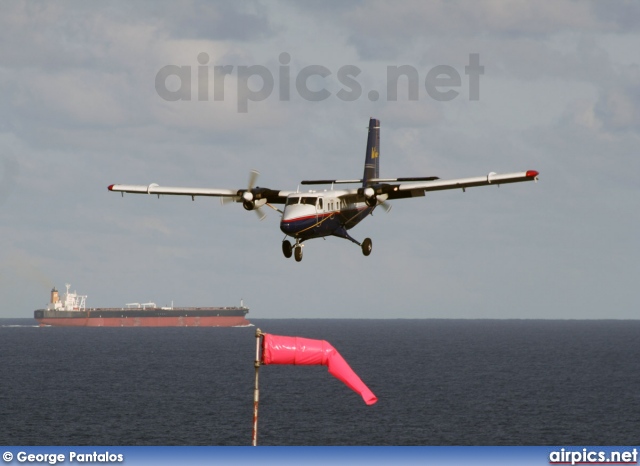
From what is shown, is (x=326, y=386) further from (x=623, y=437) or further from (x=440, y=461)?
(x=440, y=461)

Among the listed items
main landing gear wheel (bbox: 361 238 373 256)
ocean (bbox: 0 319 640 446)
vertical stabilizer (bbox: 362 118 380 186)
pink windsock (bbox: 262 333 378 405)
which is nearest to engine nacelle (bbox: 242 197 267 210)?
main landing gear wheel (bbox: 361 238 373 256)

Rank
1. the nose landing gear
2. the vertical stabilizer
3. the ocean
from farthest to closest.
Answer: the ocean → the vertical stabilizer → the nose landing gear

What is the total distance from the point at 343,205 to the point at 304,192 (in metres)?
2.26

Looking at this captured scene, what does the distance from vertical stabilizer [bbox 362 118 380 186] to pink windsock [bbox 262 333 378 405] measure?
113ft

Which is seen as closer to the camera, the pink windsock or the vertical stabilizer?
the pink windsock

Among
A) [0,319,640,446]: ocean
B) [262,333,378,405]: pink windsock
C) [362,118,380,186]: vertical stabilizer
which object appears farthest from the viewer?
[0,319,640,446]: ocean

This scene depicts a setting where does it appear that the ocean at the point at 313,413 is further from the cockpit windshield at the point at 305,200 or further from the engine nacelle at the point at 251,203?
the cockpit windshield at the point at 305,200

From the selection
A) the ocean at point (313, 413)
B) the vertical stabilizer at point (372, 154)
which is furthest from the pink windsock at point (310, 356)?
the ocean at point (313, 413)

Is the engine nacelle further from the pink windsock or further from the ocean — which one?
the ocean

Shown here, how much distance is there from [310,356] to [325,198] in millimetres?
23290

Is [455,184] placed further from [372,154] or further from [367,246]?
[372,154]

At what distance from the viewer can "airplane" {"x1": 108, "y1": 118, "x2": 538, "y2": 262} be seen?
45094 millimetres

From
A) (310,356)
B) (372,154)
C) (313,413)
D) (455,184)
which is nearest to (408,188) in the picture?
(455,184)

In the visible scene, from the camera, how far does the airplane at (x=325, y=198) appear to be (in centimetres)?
4509
